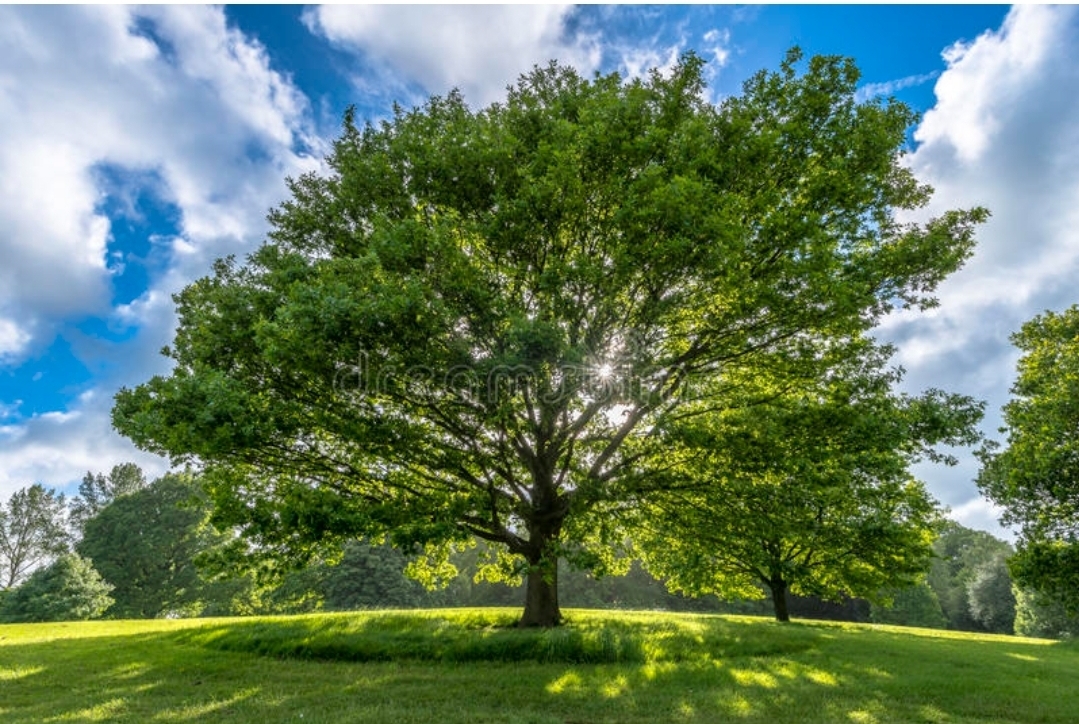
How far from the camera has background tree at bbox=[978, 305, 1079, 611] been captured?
61.9 ft

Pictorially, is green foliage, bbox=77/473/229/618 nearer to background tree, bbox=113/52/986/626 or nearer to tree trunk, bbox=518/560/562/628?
tree trunk, bbox=518/560/562/628

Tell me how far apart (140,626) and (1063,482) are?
3570cm

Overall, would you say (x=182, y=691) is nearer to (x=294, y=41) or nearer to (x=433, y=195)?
(x=433, y=195)

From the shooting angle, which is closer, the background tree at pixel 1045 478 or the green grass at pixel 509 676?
the green grass at pixel 509 676

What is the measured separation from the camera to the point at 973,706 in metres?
10.5

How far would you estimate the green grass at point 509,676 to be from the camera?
955cm

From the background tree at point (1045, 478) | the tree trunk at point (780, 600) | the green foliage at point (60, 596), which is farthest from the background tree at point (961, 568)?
the green foliage at point (60, 596)

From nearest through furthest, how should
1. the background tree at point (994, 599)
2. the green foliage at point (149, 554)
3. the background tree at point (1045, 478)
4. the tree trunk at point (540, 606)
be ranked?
the tree trunk at point (540, 606), the background tree at point (1045, 478), the green foliage at point (149, 554), the background tree at point (994, 599)

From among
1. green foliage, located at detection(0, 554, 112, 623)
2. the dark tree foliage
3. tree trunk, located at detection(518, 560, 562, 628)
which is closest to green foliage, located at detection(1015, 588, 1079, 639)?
tree trunk, located at detection(518, 560, 562, 628)

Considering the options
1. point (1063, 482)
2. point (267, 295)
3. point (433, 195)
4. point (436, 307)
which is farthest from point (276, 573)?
point (1063, 482)

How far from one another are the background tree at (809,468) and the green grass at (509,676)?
2737mm

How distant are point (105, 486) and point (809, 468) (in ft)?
253

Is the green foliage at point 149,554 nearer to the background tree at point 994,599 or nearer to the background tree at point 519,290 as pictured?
the background tree at point 519,290

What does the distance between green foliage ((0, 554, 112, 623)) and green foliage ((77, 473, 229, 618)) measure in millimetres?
4202
